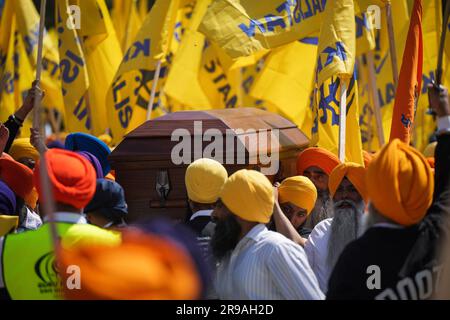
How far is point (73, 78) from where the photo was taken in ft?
34.1

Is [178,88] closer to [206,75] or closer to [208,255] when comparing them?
[206,75]

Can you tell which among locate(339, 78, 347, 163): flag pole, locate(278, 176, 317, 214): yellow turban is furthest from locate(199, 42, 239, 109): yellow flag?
locate(278, 176, 317, 214): yellow turban

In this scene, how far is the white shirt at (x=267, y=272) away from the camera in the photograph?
3779 mm

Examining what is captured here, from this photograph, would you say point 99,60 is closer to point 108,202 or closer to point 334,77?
point 334,77

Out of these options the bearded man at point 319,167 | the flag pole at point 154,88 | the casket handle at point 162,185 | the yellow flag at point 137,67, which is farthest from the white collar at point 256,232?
the yellow flag at point 137,67

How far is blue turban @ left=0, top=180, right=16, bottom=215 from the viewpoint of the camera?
4738mm

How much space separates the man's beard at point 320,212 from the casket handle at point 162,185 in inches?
38.1

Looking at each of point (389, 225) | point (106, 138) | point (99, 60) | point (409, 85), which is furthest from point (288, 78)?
point (389, 225)

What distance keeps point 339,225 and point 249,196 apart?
1.01 m

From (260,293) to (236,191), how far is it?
0.47 meters

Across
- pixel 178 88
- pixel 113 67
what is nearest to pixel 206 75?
pixel 178 88

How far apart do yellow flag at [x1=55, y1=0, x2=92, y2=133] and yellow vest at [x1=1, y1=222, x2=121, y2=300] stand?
6731 mm

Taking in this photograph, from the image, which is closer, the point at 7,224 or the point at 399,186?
the point at 399,186

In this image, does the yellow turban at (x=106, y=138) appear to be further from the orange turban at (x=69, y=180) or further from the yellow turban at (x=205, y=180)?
the orange turban at (x=69, y=180)
